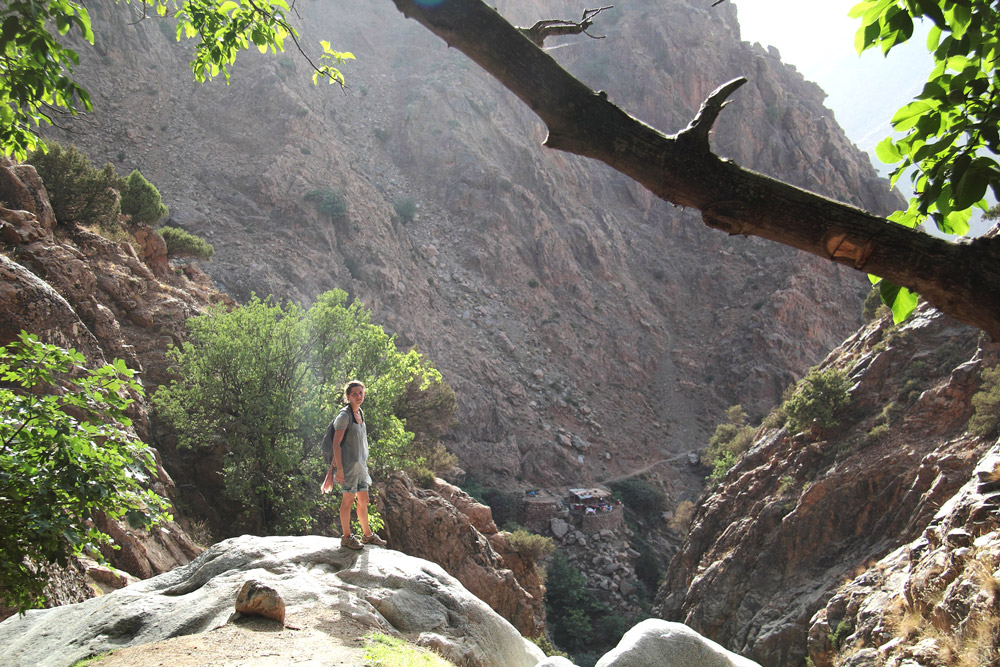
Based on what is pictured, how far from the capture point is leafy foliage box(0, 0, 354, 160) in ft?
10.6

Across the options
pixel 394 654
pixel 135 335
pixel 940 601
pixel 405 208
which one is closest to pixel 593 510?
pixel 135 335

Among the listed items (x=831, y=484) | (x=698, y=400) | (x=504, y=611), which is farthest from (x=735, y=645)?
(x=698, y=400)

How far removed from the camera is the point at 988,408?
14242 millimetres

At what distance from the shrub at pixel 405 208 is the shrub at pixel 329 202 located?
16.2 feet

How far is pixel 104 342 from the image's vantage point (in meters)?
12.6

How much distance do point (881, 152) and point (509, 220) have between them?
40.2m

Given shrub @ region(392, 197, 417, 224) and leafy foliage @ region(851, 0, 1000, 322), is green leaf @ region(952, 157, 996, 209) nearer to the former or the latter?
leafy foliage @ region(851, 0, 1000, 322)

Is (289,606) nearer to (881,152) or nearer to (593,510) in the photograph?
(881,152)

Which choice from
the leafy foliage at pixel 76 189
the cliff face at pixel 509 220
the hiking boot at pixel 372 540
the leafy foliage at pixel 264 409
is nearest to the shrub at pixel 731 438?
the cliff face at pixel 509 220

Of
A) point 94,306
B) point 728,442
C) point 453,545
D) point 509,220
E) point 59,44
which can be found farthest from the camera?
point 509,220

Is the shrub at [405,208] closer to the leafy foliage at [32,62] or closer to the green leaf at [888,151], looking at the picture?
the leafy foliage at [32,62]

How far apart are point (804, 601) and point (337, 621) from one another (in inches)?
582

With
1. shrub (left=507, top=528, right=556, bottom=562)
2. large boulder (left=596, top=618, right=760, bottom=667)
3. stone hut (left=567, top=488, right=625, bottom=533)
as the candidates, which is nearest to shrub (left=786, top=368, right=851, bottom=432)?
shrub (left=507, top=528, right=556, bottom=562)

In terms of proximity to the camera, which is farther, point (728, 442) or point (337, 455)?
point (728, 442)
